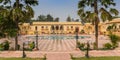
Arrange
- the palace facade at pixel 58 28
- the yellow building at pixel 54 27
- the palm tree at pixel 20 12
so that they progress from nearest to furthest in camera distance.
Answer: the palm tree at pixel 20 12 < the palace facade at pixel 58 28 < the yellow building at pixel 54 27

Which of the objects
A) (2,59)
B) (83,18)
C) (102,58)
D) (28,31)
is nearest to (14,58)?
(2,59)

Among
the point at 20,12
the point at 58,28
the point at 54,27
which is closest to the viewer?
the point at 20,12

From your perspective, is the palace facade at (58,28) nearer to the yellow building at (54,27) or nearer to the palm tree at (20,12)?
the yellow building at (54,27)

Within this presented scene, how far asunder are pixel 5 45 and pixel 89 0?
7.15m

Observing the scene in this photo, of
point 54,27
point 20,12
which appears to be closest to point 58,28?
point 54,27

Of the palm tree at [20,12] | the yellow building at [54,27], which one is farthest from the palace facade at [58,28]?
the palm tree at [20,12]

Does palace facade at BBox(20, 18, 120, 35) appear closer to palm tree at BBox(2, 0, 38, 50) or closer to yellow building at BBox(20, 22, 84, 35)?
yellow building at BBox(20, 22, 84, 35)

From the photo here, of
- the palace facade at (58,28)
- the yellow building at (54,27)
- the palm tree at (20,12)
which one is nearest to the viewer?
the palm tree at (20,12)

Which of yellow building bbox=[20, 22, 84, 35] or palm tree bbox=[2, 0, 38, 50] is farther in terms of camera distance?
yellow building bbox=[20, 22, 84, 35]

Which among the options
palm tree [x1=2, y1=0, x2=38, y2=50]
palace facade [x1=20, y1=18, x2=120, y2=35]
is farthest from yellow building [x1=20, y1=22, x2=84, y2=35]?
palm tree [x1=2, y1=0, x2=38, y2=50]

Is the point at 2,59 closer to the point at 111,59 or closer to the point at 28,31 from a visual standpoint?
the point at 111,59

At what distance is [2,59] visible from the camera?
14.7 meters

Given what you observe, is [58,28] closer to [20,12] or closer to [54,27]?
[54,27]

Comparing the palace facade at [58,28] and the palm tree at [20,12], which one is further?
the palace facade at [58,28]
